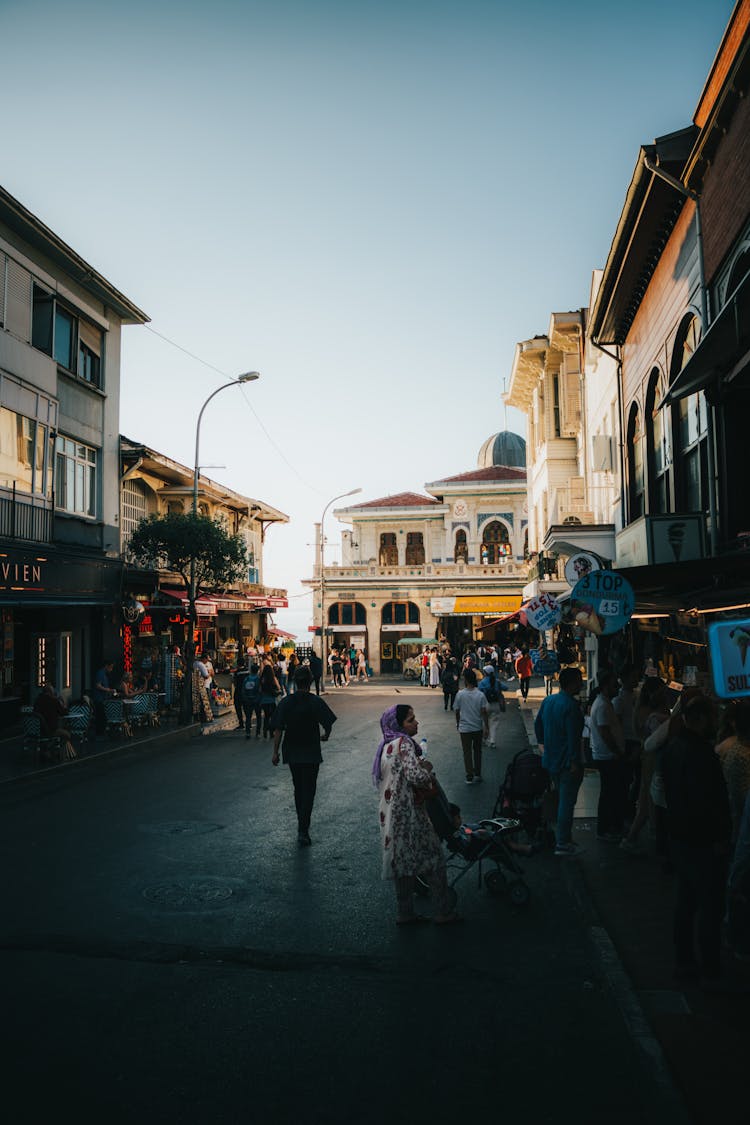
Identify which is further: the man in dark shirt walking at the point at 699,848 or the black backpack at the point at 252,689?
the black backpack at the point at 252,689

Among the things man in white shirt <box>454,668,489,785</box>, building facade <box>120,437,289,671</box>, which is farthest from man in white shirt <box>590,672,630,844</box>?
building facade <box>120,437,289,671</box>

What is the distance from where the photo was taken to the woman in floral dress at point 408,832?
21.6 ft

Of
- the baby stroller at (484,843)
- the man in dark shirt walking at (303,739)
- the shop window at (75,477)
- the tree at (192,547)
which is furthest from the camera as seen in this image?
the tree at (192,547)

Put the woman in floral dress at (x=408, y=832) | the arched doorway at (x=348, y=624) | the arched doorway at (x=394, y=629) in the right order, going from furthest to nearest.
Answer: the arched doorway at (x=348, y=624)
the arched doorway at (x=394, y=629)
the woman in floral dress at (x=408, y=832)

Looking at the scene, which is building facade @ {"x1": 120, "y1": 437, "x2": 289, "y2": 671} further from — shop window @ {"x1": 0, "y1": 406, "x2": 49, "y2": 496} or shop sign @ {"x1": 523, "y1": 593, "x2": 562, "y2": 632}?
shop sign @ {"x1": 523, "y1": 593, "x2": 562, "y2": 632}

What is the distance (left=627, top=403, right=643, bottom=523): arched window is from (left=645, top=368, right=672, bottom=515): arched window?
1.03 meters

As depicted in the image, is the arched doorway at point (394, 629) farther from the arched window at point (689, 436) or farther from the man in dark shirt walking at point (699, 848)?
the man in dark shirt walking at point (699, 848)

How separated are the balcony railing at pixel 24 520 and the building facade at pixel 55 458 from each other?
3 cm

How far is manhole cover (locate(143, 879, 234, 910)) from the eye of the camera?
7219 mm

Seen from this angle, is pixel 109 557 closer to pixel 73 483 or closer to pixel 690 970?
pixel 73 483

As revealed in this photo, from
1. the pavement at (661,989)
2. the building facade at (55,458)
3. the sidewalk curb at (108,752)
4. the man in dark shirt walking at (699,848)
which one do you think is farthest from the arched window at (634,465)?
the man in dark shirt walking at (699,848)

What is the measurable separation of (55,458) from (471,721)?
13.0m

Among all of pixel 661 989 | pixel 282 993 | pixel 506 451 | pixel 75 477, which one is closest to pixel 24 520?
pixel 75 477

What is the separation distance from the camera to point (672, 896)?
7277mm
